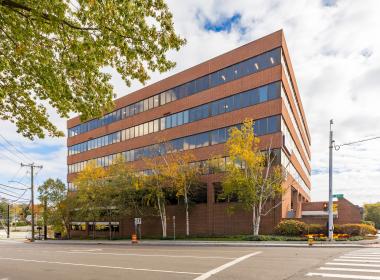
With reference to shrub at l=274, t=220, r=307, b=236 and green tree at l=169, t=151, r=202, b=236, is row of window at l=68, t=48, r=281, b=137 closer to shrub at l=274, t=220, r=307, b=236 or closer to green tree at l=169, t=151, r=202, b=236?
green tree at l=169, t=151, r=202, b=236

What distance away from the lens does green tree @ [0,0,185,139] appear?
8.94 m

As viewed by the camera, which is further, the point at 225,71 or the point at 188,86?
the point at 188,86

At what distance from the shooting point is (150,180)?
128 ft

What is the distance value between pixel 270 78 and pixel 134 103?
77.0ft

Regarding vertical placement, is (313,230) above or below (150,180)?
below

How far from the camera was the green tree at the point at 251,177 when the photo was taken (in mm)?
31906

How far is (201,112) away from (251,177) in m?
12.5

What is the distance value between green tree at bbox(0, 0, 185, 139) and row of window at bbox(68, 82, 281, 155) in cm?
2527

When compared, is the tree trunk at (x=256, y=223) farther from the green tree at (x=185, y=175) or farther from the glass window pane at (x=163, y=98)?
the glass window pane at (x=163, y=98)

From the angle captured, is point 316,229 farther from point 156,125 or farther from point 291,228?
point 156,125

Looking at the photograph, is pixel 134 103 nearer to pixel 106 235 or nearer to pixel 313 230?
pixel 106 235

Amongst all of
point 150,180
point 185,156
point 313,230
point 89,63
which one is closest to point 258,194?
point 313,230

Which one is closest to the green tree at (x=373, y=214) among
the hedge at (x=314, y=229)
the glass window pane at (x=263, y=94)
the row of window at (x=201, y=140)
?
the hedge at (x=314, y=229)

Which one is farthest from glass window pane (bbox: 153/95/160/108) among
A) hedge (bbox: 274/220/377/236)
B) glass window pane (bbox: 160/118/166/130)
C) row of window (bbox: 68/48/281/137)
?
hedge (bbox: 274/220/377/236)
